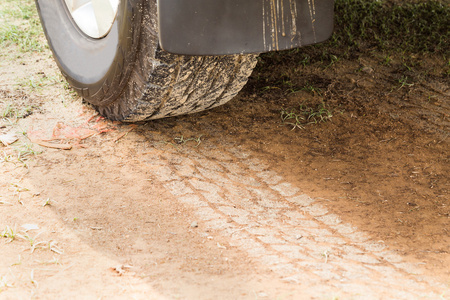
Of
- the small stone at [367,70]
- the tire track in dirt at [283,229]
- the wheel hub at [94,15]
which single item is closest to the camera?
the tire track in dirt at [283,229]

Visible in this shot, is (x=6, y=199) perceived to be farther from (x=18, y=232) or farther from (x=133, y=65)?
(x=133, y=65)

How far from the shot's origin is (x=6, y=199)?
2014mm

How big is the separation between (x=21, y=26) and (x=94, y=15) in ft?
5.07

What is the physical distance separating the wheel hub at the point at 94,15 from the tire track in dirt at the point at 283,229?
26.9 inches

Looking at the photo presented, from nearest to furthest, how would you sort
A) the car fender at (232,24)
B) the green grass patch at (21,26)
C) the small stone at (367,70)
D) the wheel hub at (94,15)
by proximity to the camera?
the car fender at (232,24) → the wheel hub at (94,15) → the small stone at (367,70) → the green grass patch at (21,26)

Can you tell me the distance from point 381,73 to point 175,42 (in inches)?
71.4

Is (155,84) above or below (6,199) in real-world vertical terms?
above

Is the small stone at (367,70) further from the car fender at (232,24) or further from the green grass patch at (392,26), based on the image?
the car fender at (232,24)

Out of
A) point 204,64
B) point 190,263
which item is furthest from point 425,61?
point 190,263

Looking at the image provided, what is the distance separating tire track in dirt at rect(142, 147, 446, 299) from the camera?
160 cm

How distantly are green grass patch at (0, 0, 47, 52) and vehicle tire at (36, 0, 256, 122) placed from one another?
76cm

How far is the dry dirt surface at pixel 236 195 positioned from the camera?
162cm

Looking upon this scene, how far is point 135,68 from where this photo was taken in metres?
2.06

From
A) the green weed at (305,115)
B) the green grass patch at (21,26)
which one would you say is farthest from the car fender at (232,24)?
Answer: the green grass patch at (21,26)
